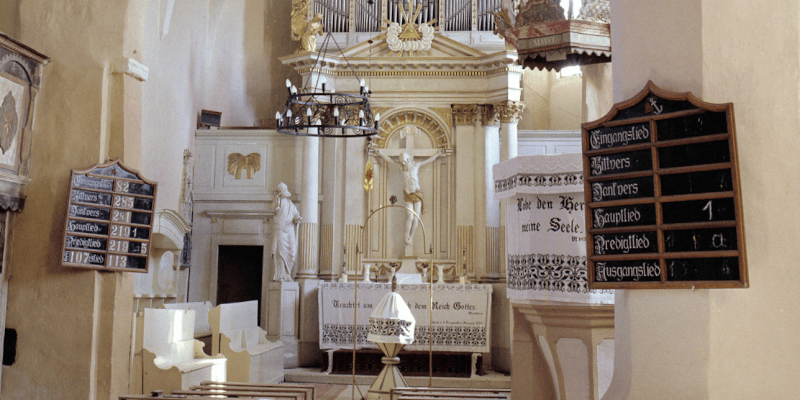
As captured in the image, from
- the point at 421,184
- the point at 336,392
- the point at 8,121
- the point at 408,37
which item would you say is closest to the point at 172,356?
the point at 336,392

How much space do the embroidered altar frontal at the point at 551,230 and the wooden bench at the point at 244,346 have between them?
17.4 feet

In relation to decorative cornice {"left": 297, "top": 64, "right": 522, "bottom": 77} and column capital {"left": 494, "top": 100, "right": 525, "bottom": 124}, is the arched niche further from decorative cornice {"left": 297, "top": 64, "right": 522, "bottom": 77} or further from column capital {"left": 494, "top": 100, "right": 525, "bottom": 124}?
column capital {"left": 494, "top": 100, "right": 525, "bottom": 124}

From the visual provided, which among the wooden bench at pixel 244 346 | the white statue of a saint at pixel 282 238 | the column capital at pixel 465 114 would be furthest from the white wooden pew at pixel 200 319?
the column capital at pixel 465 114

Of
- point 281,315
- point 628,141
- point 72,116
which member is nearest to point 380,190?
point 281,315

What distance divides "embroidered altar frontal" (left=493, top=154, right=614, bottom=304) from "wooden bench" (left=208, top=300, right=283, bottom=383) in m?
5.30

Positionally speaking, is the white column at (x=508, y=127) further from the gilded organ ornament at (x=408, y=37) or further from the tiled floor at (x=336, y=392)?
the tiled floor at (x=336, y=392)

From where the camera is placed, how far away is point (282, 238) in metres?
11.2

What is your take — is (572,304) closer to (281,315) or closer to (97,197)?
(97,197)

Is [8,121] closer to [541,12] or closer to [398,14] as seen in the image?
[541,12]

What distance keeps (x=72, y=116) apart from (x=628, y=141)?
4.09 metres

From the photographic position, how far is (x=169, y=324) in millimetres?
7957

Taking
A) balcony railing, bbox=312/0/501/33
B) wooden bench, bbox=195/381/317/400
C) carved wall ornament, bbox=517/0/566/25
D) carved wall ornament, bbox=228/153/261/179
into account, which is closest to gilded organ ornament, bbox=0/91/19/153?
wooden bench, bbox=195/381/317/400

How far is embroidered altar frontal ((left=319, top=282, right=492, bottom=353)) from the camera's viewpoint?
1076cm

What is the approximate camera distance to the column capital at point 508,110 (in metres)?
11.6
